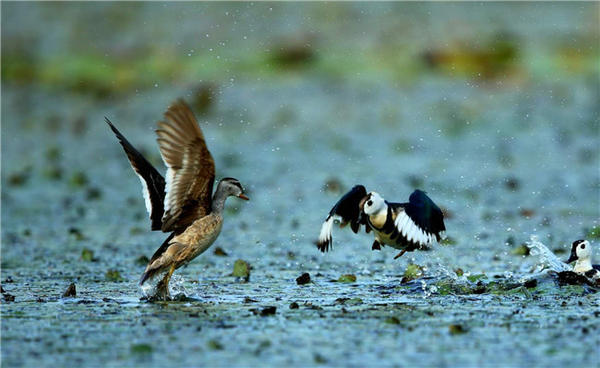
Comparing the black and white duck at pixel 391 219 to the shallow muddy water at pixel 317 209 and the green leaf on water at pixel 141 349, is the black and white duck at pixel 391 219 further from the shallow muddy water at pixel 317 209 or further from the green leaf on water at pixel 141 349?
the green leaf on water at pixel 141 349

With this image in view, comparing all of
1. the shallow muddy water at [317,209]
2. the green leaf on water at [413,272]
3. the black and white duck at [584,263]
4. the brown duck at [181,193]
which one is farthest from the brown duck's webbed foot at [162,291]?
the black and white duck at [584,263]

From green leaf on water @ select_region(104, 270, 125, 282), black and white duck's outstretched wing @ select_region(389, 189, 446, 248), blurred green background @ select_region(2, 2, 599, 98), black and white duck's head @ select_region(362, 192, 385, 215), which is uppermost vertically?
blurred green background @ select_region(2, 2, 599, 98)

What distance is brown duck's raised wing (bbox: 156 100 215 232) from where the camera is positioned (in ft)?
23.9

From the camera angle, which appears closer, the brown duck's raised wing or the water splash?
the brown duck's raised wing

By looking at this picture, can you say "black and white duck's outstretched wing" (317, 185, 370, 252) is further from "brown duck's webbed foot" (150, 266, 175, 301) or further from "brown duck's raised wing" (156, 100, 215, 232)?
"brown duck's webbed foot" (150, 266, 175, 301)

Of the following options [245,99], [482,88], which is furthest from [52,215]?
[482,88]

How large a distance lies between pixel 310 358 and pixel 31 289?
3.08 m

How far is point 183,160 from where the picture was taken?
7.38 m

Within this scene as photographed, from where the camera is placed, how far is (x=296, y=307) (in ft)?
23.2

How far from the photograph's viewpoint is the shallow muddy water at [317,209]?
6207 mm

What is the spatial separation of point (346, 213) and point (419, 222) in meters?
0.59

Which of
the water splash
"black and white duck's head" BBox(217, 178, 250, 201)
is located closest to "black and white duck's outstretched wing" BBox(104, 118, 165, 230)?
"black and white duck's head" BBox(217, 178, 250, 201)

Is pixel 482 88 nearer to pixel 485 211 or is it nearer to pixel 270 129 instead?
pixel 270 129

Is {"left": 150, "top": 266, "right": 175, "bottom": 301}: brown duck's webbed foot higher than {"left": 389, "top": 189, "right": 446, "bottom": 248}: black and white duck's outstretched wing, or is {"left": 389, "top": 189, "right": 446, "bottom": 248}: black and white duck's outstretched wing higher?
{"left": 389, "top": 189, "right": 446, "bottom": 248}: black and white duck's outstretched wing
